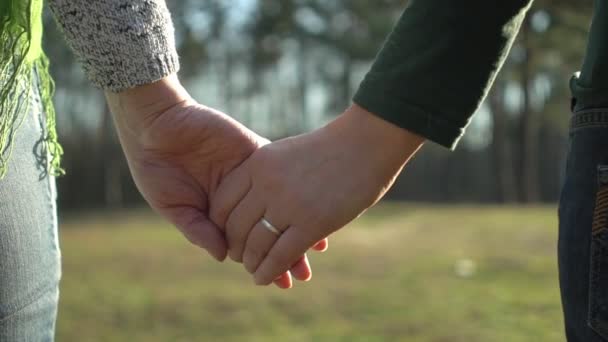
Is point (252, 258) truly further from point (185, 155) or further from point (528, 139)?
point (528, 139)

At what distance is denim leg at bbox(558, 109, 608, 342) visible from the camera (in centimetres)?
106

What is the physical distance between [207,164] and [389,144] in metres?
0.51

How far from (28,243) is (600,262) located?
0.91m

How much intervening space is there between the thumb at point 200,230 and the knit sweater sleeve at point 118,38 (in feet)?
1.08

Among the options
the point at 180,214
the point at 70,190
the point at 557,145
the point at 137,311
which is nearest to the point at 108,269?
the point at 137,311

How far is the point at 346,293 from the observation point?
5.88 m

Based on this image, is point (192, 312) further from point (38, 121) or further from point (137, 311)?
point (38, 121)

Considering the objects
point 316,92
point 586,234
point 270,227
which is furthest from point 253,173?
point 316,92

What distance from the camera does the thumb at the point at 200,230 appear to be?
5.24 feet

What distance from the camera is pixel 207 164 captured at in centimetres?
166

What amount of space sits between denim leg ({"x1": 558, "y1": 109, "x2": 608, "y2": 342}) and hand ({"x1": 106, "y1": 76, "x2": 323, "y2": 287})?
0.59m

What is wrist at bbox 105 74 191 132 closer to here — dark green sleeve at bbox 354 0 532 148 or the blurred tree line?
dark green sleeve at bbox 354 0 532 148

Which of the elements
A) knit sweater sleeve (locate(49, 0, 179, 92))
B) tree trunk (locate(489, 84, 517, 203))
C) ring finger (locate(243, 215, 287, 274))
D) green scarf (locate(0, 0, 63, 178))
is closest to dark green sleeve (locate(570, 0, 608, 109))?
ring finger (locate(243, 215, 287, 274))

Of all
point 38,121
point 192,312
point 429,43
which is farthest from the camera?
point 192,312
